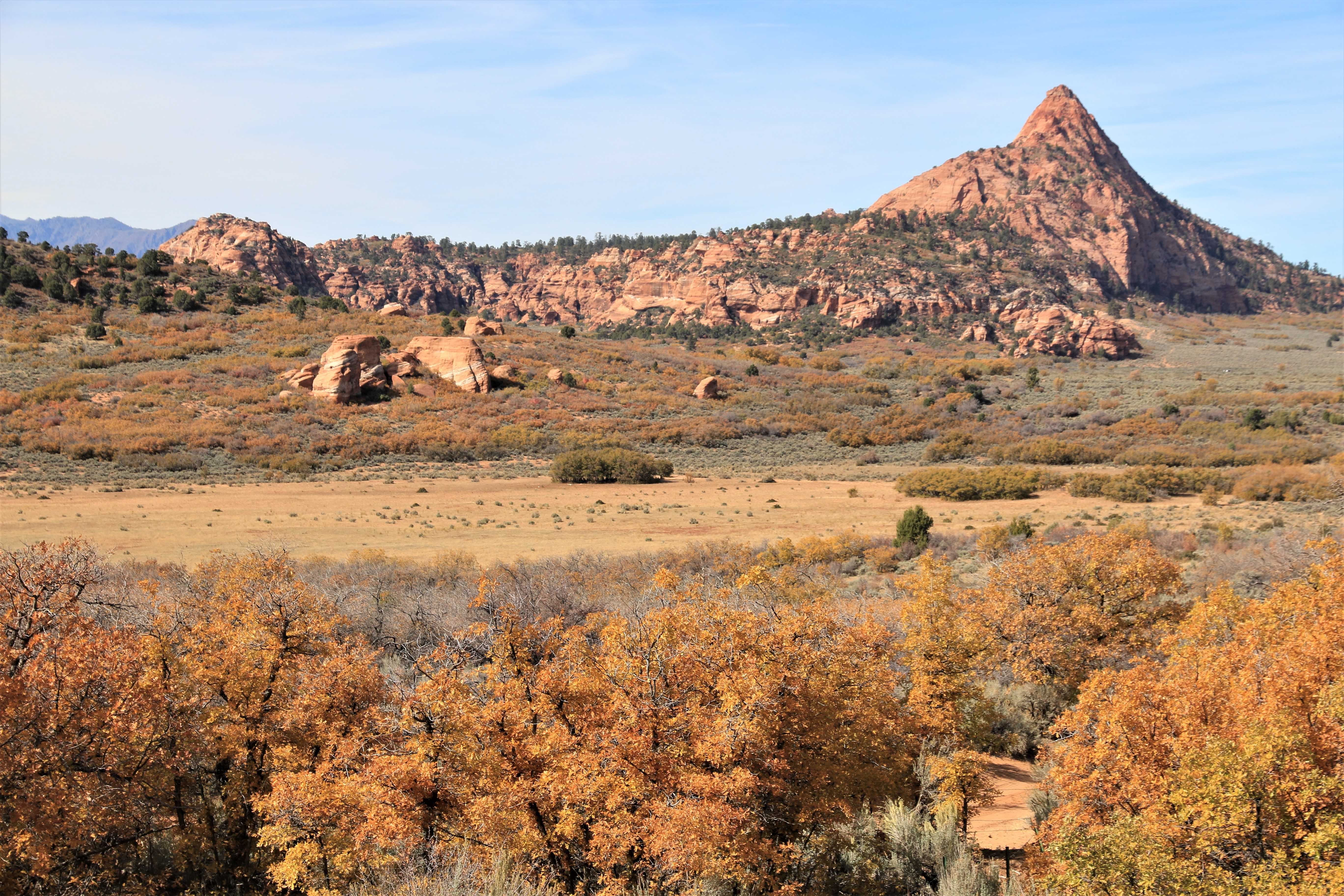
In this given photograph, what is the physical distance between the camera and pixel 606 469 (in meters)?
42.2

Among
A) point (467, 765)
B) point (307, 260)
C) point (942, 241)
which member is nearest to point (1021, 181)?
point (942, 241)

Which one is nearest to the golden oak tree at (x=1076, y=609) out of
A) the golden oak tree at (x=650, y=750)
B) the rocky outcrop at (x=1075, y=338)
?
the golden oak tree at (x=650, y=750)

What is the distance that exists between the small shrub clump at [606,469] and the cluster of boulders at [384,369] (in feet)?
60.6

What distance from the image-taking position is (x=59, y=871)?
6.75m

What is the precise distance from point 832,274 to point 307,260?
81.8m

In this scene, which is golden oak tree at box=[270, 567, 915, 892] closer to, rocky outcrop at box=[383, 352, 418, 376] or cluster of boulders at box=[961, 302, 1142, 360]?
rocky outcrop at box=[383, 352, 418, 376]

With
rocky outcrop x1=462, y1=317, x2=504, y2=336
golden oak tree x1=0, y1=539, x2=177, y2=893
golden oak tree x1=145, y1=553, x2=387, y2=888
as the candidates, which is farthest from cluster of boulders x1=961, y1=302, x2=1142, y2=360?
golden oak tree x1=0, y1=539, x2=177, y2=893

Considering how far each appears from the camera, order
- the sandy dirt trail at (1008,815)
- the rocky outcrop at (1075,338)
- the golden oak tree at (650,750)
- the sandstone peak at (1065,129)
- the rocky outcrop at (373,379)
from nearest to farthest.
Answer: the golden oak tree at (650,750) → the sandy dirt trail at (1008,815) → the rocky outcrop at (373,379) → the rocky outcrop at (1075,338) → the sandstone peak at (1065,129)

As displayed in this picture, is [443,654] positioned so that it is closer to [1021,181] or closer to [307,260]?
[307,260]

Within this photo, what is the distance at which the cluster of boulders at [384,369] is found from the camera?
52750 millimetres

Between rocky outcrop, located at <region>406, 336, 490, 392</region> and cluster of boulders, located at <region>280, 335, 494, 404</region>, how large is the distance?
0.04m

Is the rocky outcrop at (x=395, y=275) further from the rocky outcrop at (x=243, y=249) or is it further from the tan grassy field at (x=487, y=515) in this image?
the tan grassy field at (x=487, y=515)

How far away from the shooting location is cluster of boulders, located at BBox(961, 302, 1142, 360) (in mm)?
90750

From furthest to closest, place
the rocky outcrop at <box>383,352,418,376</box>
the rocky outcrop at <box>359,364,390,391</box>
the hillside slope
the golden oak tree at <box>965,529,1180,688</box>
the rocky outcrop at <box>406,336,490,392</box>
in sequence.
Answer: the hillside slope, the rocky outcrop at <box>406,336,490,392</box>, the rocky outcrop at <box>383,352,418,376</box>, the rocky outcrop at <box>359,364,390,391</box>, the golden oak tree at <box>965,529,1180,688</box>
